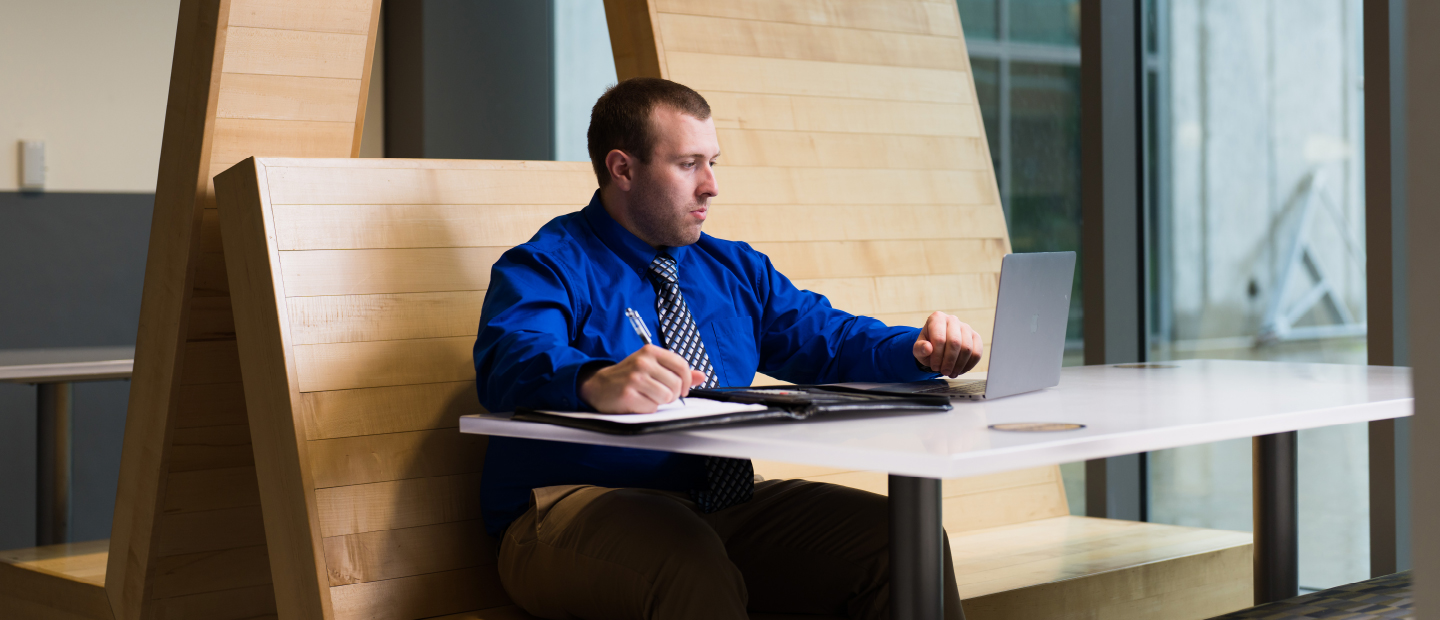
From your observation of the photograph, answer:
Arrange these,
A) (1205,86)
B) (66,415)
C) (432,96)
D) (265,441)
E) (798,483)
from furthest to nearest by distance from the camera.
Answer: (432,96) < (66,415) < (1205,86) < (265,441) < (798,483)

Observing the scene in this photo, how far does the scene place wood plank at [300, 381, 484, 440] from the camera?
1838 mm

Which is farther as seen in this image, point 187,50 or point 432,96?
point 432,96

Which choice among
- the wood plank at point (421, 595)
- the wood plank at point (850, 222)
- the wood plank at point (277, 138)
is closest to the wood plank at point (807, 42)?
A: the wood plank at point (850, 222)

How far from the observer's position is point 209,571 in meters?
2.24

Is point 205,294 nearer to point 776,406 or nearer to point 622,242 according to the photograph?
point 622,242

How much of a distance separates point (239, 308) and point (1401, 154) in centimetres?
217

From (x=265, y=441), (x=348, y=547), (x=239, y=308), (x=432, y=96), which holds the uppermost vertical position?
(x=432, y=96)

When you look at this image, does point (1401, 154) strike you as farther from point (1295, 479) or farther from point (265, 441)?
point (265, 441)

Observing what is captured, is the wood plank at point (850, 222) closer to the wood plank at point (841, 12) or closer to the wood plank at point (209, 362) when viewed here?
the wood plank at point (841, 12)

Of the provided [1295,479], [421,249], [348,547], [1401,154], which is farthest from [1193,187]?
[348,547]

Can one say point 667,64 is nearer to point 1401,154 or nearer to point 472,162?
point 472,162

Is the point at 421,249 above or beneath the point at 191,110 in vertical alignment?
beneath

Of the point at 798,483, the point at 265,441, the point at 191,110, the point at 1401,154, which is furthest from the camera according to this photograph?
the point at 1401,154

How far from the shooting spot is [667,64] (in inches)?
101
